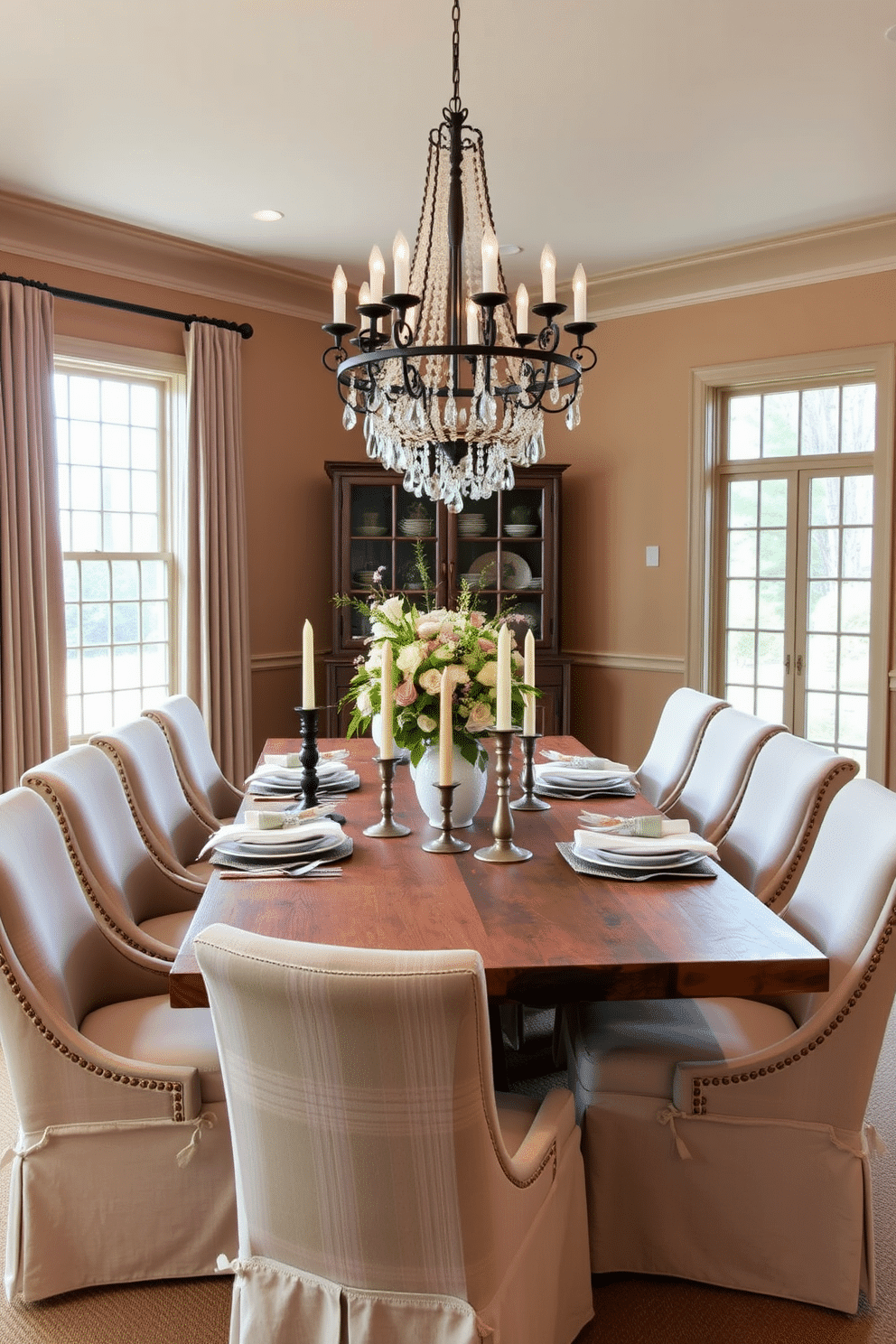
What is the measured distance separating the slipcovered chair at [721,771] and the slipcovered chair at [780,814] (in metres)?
0.05

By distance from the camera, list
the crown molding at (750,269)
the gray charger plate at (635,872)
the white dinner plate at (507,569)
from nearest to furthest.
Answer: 1. the gray charger plate at (635,872)
2. the crown molding at (750,269)
3. the white dinner plate at (507,569)

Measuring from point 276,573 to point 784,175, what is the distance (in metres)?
3.09

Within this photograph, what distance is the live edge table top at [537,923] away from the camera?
1.67 metres

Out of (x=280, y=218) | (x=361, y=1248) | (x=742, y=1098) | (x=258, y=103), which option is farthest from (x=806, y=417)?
(x=361, y=1248)

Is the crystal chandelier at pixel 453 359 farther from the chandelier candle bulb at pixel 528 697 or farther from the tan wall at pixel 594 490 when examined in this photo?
the tan wall at pixel 594 490

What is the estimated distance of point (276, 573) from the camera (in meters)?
5.70

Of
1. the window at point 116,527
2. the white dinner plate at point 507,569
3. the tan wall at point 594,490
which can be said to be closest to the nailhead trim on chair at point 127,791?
the window at point 116,527

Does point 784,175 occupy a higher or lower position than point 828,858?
higher

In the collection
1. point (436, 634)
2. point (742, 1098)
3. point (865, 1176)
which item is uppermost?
point (436, 634)

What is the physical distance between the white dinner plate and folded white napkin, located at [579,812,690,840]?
3.29 meters

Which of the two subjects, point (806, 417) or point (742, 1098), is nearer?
point (742, 1098)

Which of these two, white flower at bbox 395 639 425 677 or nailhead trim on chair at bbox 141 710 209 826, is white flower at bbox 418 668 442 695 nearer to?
white flower at bbox 395 639 425 677

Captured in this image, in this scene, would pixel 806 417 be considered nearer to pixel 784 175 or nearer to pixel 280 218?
pixel 784 175

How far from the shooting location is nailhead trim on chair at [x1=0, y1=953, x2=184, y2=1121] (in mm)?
1863
